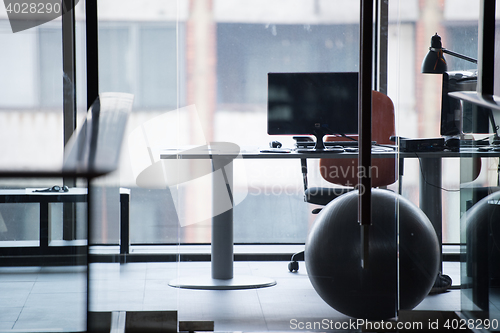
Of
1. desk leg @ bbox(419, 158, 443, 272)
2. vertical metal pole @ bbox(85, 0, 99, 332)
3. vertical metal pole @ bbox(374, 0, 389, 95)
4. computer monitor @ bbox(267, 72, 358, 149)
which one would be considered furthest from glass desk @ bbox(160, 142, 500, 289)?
vertical metal pole @ bbox(374, 0, 389, 95)

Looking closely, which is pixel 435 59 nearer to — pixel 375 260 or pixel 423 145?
pixel 423 145

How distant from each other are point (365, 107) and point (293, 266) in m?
1.85

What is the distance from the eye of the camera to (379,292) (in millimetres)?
2900

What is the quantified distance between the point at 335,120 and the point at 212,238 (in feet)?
3.85

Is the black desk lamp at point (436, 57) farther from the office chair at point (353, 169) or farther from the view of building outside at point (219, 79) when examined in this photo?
the office chair at point (353, 169)

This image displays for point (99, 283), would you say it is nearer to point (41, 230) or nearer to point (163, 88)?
point (41, 230)

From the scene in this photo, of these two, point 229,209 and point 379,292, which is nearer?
point 379,292

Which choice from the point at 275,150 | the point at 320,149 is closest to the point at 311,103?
the point at 320,149

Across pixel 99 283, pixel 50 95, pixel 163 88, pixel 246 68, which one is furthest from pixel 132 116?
pixel 246 68

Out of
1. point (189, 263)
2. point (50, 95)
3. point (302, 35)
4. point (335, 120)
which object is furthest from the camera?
point (302, 35)

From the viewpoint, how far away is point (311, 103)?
3.70 metres

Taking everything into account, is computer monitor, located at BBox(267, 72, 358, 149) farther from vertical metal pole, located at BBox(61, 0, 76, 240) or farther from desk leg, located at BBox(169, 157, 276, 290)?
vertical metal pole, located at BBox(61, 0, 76, 240)

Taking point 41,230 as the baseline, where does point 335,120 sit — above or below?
above

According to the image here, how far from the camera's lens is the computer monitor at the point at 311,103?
369 cm
